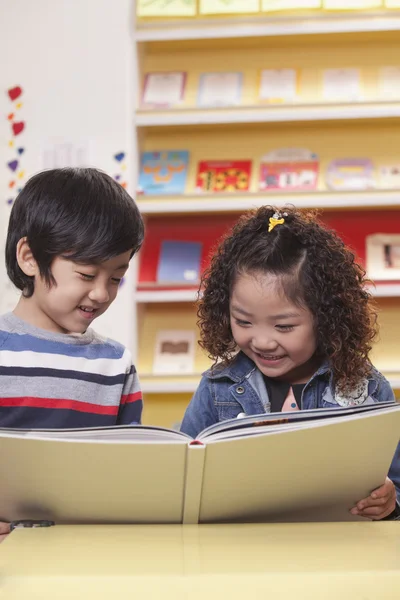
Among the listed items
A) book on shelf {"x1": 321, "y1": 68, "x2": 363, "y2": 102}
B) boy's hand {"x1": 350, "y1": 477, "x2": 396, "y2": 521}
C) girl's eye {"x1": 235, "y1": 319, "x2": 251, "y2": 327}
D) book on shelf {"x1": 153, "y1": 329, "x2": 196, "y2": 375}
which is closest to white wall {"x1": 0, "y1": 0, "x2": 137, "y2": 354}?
book on shelf {"x1": 153, "y1": 329, "x2": 196, "y2": 375}

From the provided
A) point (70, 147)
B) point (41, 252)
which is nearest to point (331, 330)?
point (41, 252)

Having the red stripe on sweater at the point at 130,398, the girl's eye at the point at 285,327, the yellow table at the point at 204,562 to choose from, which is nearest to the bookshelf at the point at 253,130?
the red stripe on sweater at the point at 130,398

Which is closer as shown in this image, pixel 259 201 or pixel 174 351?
pixel 259 201

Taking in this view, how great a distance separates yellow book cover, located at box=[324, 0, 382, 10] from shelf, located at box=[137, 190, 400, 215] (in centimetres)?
72

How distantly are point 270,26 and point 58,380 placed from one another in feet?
6.73

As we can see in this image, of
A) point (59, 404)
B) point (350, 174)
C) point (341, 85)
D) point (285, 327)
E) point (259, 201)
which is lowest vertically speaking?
point (59, 404)

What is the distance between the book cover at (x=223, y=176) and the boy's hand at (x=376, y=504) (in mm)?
2059

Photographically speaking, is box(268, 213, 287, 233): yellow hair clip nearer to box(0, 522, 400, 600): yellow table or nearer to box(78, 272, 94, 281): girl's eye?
box(78, 272, 94, 281): girl's eye

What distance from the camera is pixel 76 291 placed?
1303 millimetres

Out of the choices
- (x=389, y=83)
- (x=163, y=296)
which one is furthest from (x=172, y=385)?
(x=389, y=83)

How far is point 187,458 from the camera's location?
853mm

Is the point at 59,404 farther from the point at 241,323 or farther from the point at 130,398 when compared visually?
the point at 241,323

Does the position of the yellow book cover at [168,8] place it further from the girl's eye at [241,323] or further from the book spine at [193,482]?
the book spine at [193,482]

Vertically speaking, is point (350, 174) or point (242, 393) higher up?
point (350, 174)
